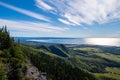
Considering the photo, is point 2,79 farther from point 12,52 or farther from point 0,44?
point 0,44

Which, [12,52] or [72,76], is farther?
[72,76]

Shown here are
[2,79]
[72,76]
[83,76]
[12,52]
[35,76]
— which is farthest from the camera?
[83,76]

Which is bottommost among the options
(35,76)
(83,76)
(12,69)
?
(83,76)

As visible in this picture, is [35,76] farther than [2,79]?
Yes

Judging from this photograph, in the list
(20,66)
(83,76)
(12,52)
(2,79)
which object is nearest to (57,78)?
(83,76)

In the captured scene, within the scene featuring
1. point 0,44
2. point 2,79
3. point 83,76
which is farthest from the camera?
point 83,76

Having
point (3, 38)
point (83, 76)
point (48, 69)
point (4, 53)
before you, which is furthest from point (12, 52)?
point (83, 76)

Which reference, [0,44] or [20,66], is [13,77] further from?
[0,44]

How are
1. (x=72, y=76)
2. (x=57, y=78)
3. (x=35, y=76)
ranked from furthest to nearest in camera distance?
(x=72, y=76) → (x=57, y=78) → (x=35, y=76)

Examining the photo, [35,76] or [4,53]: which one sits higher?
[4,53]
